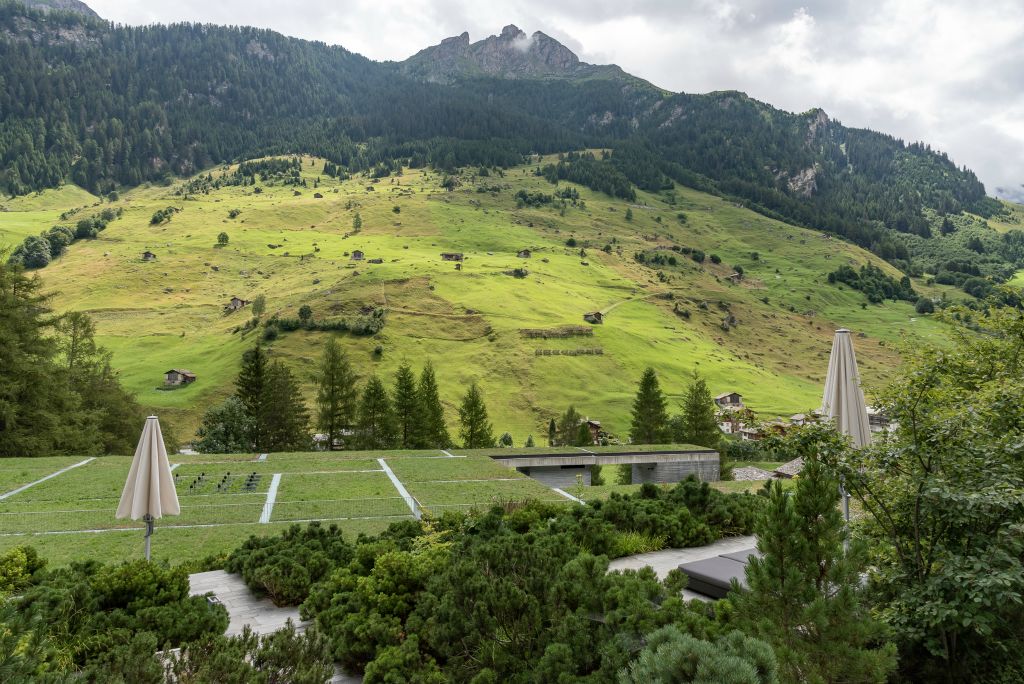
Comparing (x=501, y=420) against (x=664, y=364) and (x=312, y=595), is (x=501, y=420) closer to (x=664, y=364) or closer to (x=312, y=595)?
(x=664, y=364)

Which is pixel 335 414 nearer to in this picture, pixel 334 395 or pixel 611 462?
pixel 334 395

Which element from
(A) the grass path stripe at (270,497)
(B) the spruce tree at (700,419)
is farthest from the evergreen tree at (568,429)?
(A) the grass path stripe at (270,497)

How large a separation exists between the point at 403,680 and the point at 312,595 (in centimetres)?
330

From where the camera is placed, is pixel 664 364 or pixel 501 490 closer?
pixel 501 490

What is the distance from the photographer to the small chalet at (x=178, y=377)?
75625 mm

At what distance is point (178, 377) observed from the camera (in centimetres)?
7612

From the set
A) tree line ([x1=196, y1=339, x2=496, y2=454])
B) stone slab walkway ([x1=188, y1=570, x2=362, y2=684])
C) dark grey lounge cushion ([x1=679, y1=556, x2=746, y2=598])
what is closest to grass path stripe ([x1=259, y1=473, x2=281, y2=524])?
stone slab walkway ([x1=188, y1=570, x2=362, y2=684])

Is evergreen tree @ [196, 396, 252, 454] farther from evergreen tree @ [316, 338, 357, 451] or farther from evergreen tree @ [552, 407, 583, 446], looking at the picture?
evergreen tree @ [552, 407, 583, 446]

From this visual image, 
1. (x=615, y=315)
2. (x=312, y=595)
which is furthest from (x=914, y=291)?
(x=312, y=595)

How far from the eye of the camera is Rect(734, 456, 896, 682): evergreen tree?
4809 mm

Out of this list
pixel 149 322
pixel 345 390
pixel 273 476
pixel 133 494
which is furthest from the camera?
pixel 149 322

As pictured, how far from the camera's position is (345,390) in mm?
56344

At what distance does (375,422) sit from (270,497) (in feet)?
120

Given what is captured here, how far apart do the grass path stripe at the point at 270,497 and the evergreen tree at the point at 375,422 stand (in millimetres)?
32126
